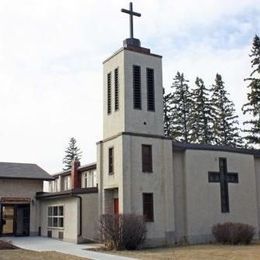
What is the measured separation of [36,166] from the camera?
129ft

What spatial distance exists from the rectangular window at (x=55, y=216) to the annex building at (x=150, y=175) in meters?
0.14

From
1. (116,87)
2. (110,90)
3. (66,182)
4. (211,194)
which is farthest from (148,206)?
(66,182)

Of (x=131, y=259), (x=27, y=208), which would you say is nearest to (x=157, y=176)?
(x=131, y=259)

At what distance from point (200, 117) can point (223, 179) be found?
80.7 ft

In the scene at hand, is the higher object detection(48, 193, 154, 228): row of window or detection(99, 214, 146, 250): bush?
detection(48, 193, 154, 228): row of window

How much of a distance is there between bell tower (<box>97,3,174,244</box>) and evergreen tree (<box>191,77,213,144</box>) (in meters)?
25.4

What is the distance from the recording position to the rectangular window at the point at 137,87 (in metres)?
27.8

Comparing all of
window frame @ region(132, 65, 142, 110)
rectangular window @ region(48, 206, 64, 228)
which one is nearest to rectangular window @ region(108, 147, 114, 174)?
window frame @ region(132, 65, 142, 110)

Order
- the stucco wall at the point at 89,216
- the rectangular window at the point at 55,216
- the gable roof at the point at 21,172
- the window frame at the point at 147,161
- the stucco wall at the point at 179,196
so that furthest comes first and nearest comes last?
the gable roof at the point at 21,172, the rectangular window at the point at 55,216, the stucco wall at the point at 89,216, the stucco wall at the point at 179,196, the window frame at the point at 147,161

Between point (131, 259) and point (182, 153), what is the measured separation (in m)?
11.2

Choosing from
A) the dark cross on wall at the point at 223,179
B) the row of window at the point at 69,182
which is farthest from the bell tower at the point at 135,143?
the row of window at the point at 69,182

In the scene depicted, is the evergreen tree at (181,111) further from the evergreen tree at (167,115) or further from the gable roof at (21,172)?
the gable roof at (21,172)

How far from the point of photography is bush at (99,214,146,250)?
23688 mm

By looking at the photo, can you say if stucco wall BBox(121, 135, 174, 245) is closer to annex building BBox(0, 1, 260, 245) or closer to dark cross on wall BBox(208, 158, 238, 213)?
annex building BBox(0, 1, 260, 245)
